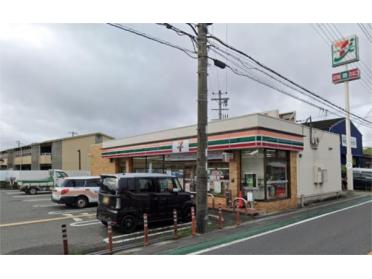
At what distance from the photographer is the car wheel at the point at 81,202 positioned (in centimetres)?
1614

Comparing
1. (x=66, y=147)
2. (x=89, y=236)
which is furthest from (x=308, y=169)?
(x=66, y=147)

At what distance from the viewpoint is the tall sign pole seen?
82.0 ft

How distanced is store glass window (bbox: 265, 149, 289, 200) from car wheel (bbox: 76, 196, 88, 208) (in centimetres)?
983

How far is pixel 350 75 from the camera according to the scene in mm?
25891

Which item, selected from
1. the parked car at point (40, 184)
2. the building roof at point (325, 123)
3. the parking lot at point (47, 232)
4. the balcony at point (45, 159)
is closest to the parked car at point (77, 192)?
the parking lot at point (47, 232)

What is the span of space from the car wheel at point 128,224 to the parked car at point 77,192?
23.5ft

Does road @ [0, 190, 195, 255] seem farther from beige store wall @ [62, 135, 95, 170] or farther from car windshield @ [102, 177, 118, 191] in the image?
beige store wall @ [62, 135, 95, 170]

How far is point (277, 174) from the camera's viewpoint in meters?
15.1

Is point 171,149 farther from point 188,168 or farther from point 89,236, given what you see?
point 89,236

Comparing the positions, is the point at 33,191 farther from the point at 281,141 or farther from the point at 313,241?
the point at 313,241

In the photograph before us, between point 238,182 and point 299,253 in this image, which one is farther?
point 238,182

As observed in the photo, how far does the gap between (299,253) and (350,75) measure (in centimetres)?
2399

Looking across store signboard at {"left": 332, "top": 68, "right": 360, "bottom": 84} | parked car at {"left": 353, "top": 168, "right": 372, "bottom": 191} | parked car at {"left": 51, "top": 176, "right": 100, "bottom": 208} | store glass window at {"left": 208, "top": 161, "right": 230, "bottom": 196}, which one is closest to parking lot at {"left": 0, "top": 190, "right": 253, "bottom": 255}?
store glass window at {"left": 208, "top": 161, "right": 230, "bottom": 196}

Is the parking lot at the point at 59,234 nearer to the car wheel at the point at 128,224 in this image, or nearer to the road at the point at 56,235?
the road at the point at 56,235
